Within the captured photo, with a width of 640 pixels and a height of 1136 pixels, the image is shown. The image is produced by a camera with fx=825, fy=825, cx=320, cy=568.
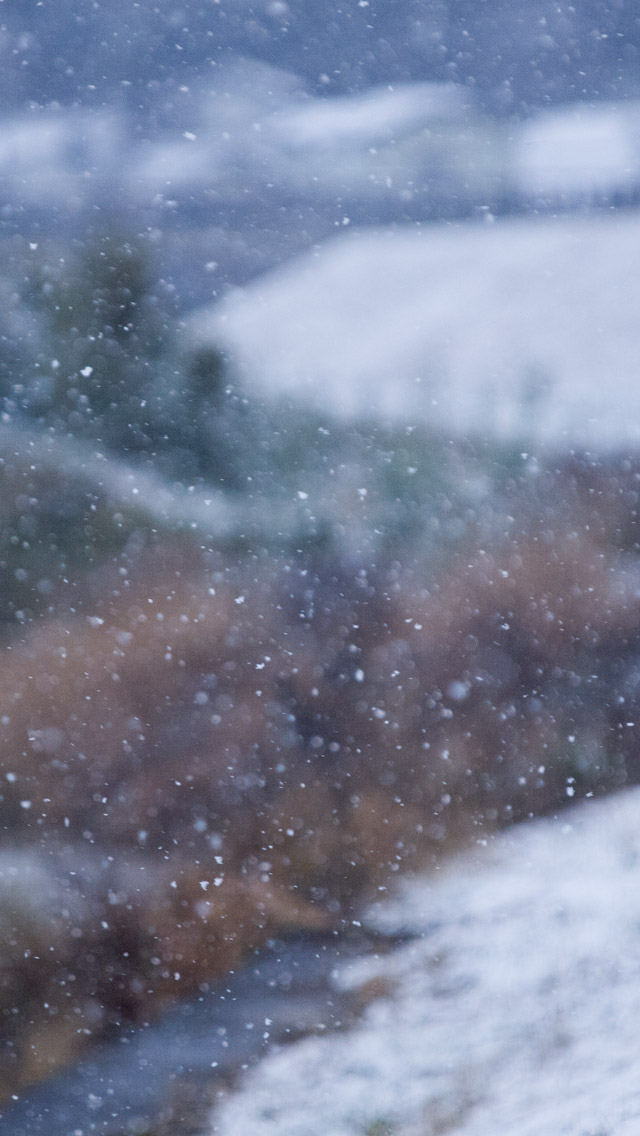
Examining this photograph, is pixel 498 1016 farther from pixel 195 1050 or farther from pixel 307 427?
pixel 307 427

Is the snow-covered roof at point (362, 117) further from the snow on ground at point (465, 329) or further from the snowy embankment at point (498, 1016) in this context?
the snowy embankment at point (498, 1016)

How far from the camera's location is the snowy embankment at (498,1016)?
1.00 metres

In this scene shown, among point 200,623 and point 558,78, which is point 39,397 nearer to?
point 200,623

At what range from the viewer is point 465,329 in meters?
1.09

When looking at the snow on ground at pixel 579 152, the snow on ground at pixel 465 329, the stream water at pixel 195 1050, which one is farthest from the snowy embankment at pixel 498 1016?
the snow on ground at pixel 579 152

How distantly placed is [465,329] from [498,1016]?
875 mm

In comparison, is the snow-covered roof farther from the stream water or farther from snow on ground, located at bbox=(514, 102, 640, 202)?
the stream water

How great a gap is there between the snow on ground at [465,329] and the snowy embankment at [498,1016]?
55 cm

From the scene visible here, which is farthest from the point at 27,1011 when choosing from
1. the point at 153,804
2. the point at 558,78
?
the point at 558,78

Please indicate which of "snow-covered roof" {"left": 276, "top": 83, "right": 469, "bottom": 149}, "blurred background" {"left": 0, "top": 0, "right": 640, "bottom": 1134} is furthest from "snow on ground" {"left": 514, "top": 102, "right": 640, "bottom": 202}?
"snow-covered roof" {"left": 276, "top": 83, "right": 469, "bottom": 149}

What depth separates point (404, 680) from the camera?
1.05 meters

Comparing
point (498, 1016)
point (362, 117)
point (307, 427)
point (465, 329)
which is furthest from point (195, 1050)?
point (362, 117)

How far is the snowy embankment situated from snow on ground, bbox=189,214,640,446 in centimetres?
55

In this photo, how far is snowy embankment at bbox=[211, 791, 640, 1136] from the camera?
1.00m
